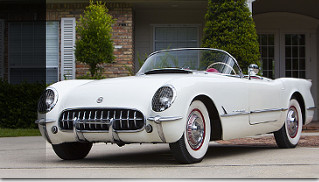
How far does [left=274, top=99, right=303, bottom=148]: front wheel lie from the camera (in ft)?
24.6

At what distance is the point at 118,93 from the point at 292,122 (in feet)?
10.0

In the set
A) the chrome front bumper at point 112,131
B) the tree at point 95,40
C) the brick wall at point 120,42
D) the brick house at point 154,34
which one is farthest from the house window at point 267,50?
the chrome front bumper at point 112,131

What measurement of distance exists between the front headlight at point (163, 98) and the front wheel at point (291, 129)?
8.64ft

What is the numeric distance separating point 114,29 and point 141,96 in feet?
29.2

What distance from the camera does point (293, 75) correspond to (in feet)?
52.6

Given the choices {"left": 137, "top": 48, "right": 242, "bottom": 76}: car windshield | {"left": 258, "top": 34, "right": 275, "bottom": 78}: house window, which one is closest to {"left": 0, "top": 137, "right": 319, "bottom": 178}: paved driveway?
{"left": 137, "top": 48, "right": 242, "bottom": 76}: car windshield

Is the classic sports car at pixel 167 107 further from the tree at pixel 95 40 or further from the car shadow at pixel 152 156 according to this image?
the tree at pixel 95 40

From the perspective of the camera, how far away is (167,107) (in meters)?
5.30

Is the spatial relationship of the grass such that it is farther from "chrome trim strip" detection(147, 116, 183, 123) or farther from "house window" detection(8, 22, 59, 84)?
"chrome trim strip" detection(147, 116, 183, 123)

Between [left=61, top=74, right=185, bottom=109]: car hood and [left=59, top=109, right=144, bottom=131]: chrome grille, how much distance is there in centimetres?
6

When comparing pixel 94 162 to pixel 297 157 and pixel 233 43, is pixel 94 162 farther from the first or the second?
pixel 233 43

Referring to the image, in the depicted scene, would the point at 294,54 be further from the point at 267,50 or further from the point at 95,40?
the point at 95,40

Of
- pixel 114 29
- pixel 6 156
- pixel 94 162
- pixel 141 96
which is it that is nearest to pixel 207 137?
pixel 141 96

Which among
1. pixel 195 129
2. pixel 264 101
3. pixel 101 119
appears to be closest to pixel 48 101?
→ pixel 101 119
